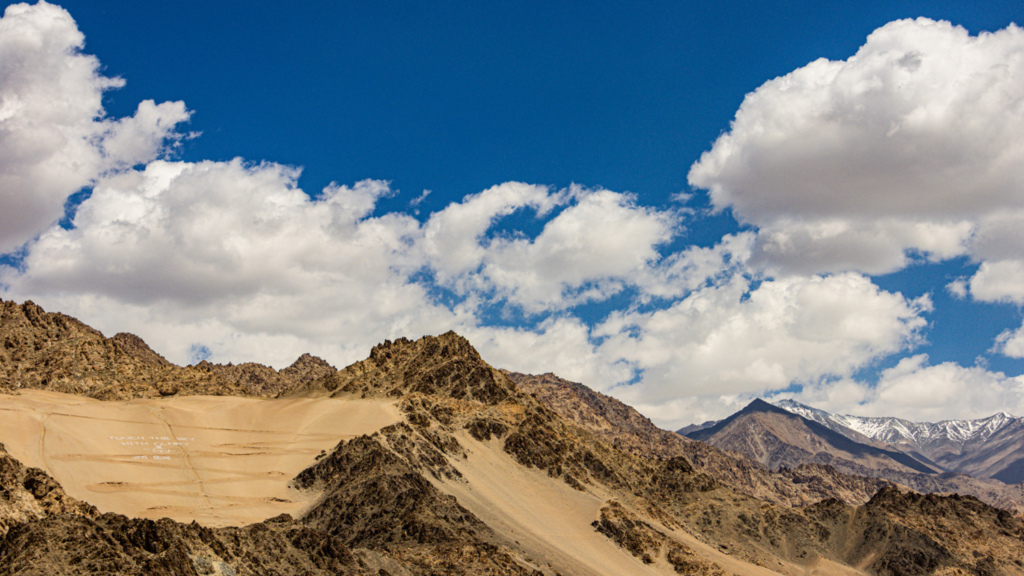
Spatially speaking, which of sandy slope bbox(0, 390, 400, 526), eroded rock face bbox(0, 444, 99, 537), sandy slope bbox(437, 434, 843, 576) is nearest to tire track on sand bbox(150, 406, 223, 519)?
sandy slope bbox(0, 390, 400, 526)

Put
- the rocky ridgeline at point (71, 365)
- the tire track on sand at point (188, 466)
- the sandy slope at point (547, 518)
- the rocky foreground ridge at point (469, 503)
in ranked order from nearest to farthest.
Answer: the rocky foreground ridge at point (469, 503) < the tire track on sand at point (188, 466) < the sandy slope at point (547, 518) < the rocky ridgeline at point (71, 365)

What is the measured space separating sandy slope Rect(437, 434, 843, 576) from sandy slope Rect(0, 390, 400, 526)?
24.4m

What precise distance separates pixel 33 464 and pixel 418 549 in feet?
208

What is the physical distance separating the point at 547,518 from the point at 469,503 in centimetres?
1639

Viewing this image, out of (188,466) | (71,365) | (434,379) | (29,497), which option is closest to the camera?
(29,497)

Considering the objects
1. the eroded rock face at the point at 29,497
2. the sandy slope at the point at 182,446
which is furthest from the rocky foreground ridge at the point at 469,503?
the sandy slope at the point at 182,446

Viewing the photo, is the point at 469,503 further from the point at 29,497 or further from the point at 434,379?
the point at 29,497

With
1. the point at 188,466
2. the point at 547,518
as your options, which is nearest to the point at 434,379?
the point at 547,518

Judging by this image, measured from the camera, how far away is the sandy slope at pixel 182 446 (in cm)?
10694

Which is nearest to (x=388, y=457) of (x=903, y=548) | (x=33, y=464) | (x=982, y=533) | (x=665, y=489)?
(x=33, y=464)

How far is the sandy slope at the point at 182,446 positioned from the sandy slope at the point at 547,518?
961 inches

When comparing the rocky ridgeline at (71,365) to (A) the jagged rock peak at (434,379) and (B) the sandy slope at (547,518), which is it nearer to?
(A) the jagged rock peak at (434,379)

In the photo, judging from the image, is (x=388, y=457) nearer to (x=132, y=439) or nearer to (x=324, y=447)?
(x=324, y=447)

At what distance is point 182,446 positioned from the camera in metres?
135
